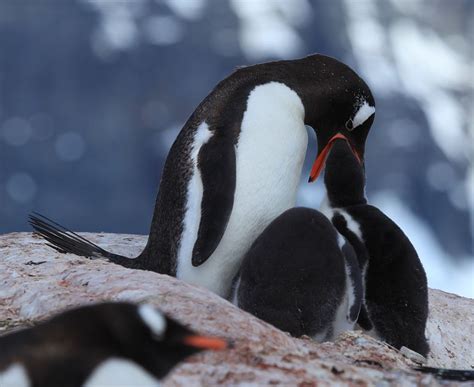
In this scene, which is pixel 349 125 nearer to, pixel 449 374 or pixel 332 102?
pixel 332 102

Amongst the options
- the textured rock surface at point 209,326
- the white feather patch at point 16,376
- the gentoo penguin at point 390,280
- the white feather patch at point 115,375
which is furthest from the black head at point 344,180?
the white feather patch at point 16,376

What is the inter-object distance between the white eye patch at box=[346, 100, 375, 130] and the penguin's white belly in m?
0.33

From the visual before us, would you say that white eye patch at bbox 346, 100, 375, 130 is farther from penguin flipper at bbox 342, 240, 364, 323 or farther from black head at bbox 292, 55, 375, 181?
penguin flipper at bbox 342, 240, 364, 323

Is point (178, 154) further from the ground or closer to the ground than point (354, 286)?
further from the ground

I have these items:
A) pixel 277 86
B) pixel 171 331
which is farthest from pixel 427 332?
pixel 171 331

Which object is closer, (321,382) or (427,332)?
(321,382)

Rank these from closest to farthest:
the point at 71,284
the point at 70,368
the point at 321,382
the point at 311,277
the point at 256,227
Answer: the point at 70,368 → the point at 321,382 → the point at 311,277 → the point at 71,284 → the point at 256,227

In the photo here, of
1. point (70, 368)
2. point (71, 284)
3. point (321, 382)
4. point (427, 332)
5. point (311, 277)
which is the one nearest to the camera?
point (70, 368)

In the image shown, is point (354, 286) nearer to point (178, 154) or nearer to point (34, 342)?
point (178, 154)

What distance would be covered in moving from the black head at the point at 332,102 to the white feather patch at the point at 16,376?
2.41 meters

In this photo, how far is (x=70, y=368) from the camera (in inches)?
86.5

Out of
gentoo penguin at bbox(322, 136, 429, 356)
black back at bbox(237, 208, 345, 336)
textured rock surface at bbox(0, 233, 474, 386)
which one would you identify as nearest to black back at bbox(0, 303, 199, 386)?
textured rock surface at bbox(0, 233, 474, 386)

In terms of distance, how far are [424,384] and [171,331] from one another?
1012 millimetres

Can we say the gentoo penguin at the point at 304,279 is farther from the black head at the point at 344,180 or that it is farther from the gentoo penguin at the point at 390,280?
the black head at the point at 344,180
